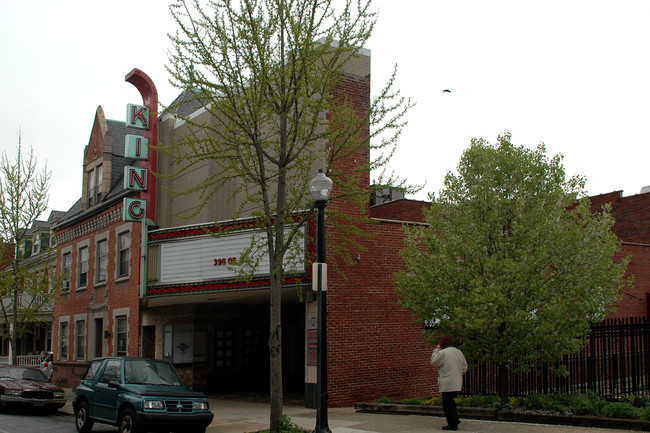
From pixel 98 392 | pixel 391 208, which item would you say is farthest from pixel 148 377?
pixel 391 208

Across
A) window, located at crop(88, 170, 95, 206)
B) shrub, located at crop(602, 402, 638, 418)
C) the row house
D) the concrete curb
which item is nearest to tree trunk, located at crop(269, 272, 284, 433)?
the concrete curb

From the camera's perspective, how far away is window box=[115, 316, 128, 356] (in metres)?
24.6

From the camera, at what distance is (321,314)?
11742 millimetres

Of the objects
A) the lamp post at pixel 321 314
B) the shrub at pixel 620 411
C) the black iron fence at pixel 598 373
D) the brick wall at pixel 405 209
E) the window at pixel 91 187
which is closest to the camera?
the lamp post at pixel 321 314

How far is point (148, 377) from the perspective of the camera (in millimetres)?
13688

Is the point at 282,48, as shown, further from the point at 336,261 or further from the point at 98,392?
the point at 98,392

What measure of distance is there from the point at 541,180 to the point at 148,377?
9.31 meters

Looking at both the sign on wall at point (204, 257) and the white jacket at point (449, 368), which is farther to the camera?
the sign on wall at point (204, 257)

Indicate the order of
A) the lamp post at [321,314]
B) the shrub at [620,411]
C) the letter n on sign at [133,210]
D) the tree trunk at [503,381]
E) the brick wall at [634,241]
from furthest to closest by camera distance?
the brick wall at [634,241]
the letter n on sign at [133,210]
the tree trunk at [503,381]
the shrub at [620,411]
the lamp post at [321,314]

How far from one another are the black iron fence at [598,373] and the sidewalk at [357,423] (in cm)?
210

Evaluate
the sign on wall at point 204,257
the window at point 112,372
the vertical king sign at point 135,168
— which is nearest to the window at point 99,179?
the vertical king sign at point 135,168

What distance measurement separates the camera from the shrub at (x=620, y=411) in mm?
11766

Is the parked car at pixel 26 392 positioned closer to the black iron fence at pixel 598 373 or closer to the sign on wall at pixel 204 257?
the sign on wall at pixel 204 257

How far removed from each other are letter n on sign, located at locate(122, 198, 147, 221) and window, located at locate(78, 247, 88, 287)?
7.57 meters
